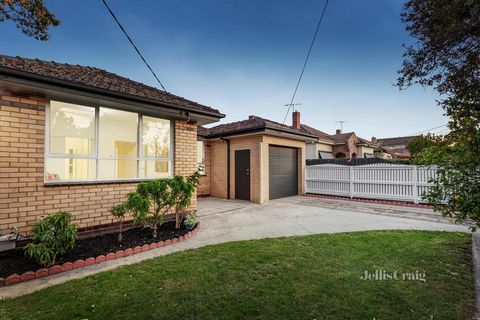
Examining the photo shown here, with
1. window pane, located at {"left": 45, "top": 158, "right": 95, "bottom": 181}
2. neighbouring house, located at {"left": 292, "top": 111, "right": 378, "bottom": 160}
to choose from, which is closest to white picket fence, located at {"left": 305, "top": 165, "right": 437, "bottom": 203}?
neighbouring house, located at {"left": 292, "top": 111, "right": 378, "bottom": 160}

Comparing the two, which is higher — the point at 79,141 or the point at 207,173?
the point at 79,141

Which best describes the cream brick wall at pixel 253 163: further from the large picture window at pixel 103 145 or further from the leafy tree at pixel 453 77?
the leafy tree at pixel 453 77

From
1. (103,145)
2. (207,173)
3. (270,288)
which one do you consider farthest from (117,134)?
(207,173)

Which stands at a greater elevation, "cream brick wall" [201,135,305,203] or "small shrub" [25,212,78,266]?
"cream brick wall" [201,135,305,203]

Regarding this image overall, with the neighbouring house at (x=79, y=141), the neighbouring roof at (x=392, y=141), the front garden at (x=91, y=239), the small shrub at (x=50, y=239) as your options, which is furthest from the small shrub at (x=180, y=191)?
the neighbouring roof at (x=392, y=141)

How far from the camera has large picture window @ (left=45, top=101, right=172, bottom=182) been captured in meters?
Result: 5.17

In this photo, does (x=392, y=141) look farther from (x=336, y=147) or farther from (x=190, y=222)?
(x=190, y=222)

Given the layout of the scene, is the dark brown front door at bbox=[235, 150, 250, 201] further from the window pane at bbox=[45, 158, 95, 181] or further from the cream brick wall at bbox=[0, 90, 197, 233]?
the cream brick wall at bbox=[0, 90, 197, 233]

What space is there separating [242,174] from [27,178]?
27.3 feet

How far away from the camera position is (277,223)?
6836 mm

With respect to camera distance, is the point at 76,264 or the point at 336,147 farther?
the point at 336,147

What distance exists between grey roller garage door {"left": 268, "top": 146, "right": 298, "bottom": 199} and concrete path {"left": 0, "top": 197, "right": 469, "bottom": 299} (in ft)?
6.82

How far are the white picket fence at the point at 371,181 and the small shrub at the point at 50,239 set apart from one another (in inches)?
443

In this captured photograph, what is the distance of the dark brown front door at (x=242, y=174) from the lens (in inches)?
437
